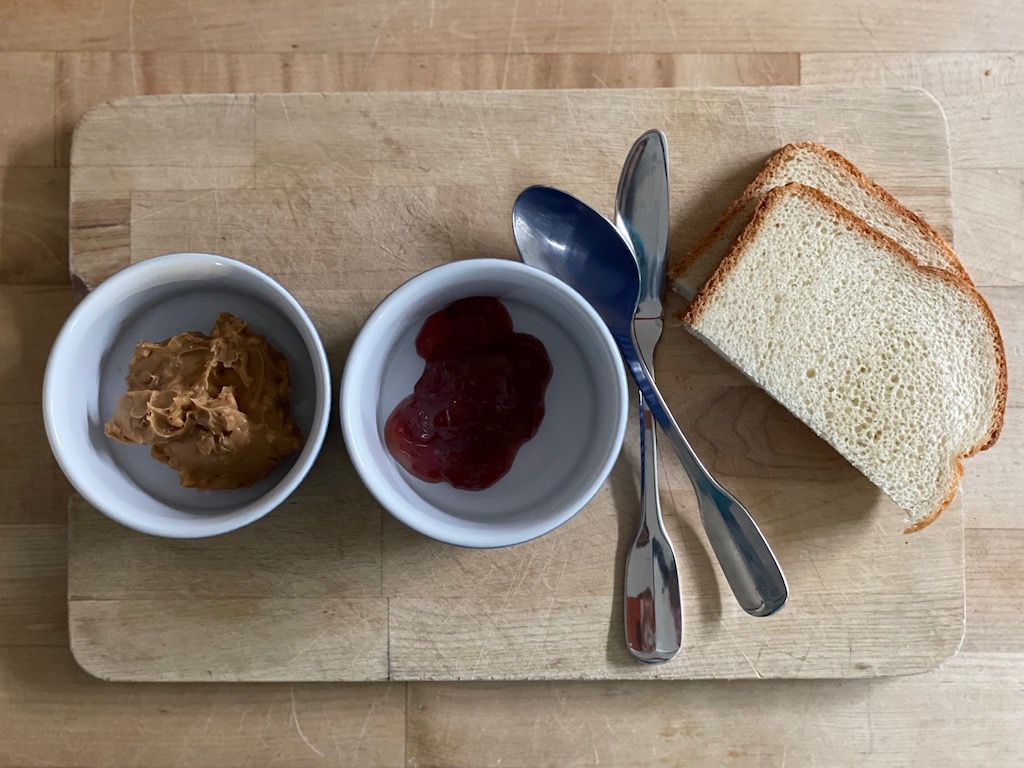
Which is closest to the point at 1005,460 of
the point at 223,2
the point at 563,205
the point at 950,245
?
the point at 950,245

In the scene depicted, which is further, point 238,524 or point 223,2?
point 223,2

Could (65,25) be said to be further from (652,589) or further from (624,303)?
(652,589)

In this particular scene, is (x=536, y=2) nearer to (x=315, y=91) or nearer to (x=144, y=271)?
(x=315, y=91)

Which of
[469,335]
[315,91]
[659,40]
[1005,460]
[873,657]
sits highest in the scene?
[659,40]

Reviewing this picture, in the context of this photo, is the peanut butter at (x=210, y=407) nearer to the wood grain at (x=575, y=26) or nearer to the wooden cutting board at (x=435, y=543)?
the wooden cutting board at (x=435, y=543)

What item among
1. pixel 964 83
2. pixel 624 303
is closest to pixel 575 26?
pixel 624 303

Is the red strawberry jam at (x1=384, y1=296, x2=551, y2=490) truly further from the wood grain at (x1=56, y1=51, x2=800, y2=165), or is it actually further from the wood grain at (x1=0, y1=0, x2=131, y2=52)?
the wood grain at (x1=0, y1=0, x2=131, y2=52)
